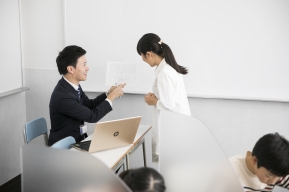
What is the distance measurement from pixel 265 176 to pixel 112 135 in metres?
1.10

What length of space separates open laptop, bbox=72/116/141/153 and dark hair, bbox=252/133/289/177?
1.00 m

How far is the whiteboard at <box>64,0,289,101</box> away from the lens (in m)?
3.20

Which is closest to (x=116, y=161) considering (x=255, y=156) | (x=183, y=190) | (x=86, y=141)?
(x=86, y=141)

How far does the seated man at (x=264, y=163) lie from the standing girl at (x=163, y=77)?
1137 millimetres

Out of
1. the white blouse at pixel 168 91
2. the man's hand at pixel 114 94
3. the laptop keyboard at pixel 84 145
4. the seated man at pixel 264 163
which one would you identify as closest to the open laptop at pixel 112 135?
the laptop keyboard at pixel 84 145

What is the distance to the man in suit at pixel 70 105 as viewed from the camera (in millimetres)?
2777

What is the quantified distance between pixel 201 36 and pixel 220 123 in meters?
0.78

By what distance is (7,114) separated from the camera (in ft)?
11.7

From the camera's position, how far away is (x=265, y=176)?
5.46 feet

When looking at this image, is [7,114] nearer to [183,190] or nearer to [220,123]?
[220,123]

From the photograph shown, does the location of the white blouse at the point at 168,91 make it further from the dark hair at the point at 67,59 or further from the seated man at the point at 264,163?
the seated man at the point at 264,163

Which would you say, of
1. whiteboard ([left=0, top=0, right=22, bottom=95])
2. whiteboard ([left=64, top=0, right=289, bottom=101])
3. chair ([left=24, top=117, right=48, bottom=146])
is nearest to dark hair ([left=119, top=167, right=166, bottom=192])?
chair ([left=24, top=117, right=48, bottom=146])

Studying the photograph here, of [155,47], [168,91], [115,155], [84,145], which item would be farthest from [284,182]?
[155,47]

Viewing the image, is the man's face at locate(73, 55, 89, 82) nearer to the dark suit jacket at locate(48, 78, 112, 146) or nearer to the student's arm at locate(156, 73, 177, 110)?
the dark suit jacket at locate(48, 78, 112, 146)
